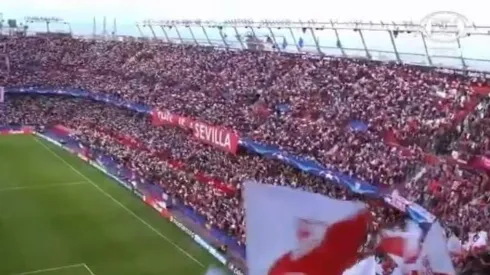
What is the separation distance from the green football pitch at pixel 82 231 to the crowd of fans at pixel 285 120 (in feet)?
6.46

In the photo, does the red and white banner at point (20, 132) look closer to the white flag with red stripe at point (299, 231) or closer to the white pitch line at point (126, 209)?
the white pitch line at point (126, 209)

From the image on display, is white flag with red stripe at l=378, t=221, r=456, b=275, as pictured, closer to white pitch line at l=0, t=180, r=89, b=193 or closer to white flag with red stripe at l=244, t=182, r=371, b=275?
white flag with red stripe at l=244, t=182, r=371, b=275

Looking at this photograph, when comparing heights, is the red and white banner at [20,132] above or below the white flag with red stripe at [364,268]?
below

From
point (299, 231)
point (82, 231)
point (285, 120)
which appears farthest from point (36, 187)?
point (299, 231)

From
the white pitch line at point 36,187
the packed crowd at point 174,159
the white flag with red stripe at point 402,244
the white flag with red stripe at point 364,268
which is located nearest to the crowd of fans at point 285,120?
the packed crowd at point 174,159

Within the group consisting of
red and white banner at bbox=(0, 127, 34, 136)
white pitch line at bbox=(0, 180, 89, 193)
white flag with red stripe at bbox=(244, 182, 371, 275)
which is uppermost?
white flag with red stripe at bbox=(244, 182, 371, 275)

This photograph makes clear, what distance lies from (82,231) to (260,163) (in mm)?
10426

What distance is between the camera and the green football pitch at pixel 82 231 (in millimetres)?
24609

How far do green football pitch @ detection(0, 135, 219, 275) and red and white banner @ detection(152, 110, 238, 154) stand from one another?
5902mm

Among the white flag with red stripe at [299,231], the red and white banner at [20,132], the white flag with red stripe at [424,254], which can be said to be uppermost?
the white flag with red stripe at [299,231]

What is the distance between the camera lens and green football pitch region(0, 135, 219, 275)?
24609 millimetres

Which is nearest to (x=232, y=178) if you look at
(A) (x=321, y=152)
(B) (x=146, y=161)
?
(A) (x=321, y=152)

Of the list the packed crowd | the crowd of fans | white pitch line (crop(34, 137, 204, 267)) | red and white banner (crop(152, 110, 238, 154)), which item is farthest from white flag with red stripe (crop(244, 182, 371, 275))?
red and white banner (crop(152, 110, 238, 154))

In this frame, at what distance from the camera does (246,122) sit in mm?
40469
